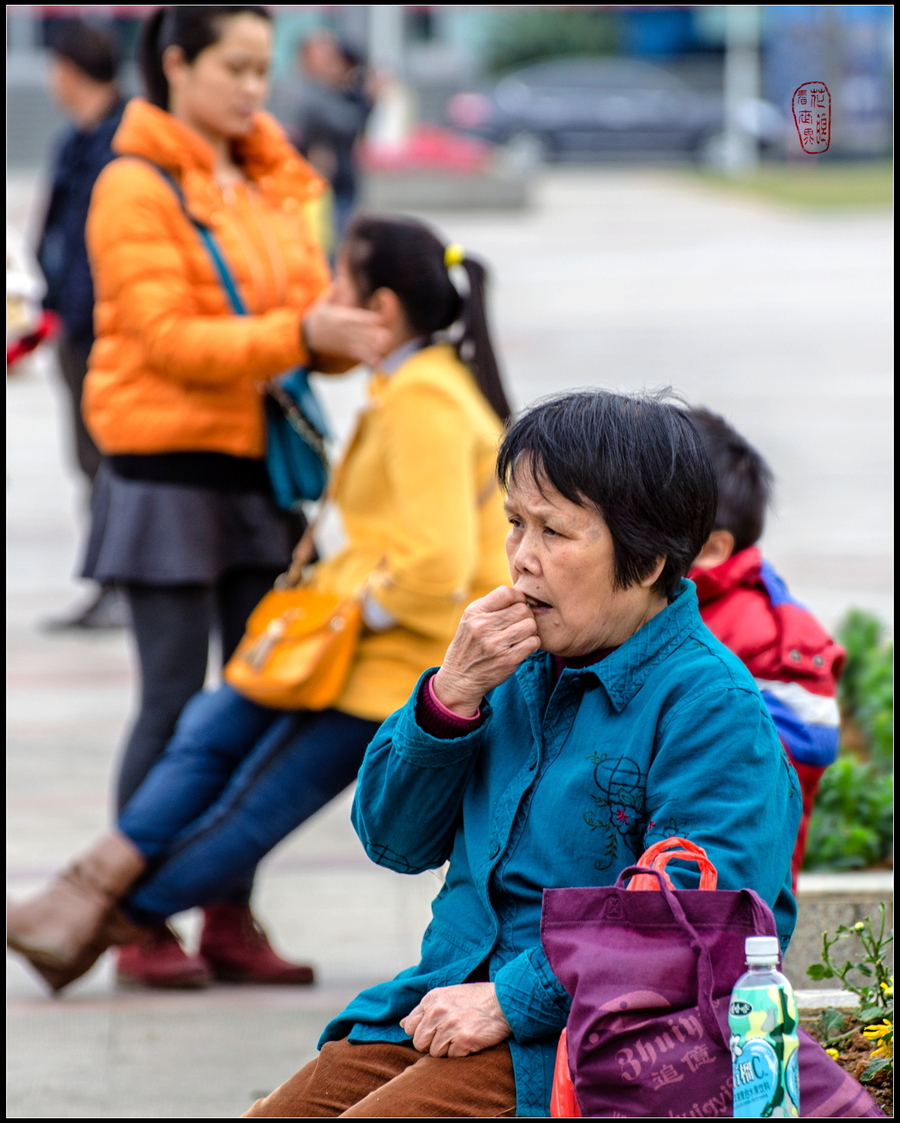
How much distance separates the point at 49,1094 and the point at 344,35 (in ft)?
134

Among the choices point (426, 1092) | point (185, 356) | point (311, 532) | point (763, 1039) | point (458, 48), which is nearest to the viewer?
point (763, 1039)

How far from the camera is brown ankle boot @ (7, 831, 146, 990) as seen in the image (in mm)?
3682

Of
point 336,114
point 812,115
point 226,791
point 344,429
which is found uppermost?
point 812,115

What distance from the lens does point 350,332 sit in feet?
11.6

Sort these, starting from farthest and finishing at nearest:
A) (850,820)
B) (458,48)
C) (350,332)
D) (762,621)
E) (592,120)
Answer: (458,48) → (592,120) → (850,820) → (350,332) → (762,621)

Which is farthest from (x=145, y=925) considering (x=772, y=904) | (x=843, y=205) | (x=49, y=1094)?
(x=843, y=205)

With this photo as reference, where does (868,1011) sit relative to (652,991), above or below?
below

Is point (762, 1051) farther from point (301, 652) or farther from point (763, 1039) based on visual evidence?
point (301, 652)

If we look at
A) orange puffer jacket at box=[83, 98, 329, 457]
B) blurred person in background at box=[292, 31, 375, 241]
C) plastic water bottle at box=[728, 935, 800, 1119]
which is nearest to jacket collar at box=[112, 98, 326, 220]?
orange puffer jacket at box=[83, 98, 329, 457]

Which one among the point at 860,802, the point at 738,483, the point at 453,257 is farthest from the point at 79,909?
the point at 860,802

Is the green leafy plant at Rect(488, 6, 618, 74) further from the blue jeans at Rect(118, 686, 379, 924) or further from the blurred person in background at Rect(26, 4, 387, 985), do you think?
the blue jeans at Rect(118, 686, 379, 924)

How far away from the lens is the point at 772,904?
2012mm

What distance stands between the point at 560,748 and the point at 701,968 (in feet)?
1.42

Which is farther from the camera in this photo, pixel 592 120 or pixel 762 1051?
pixel 592 120
